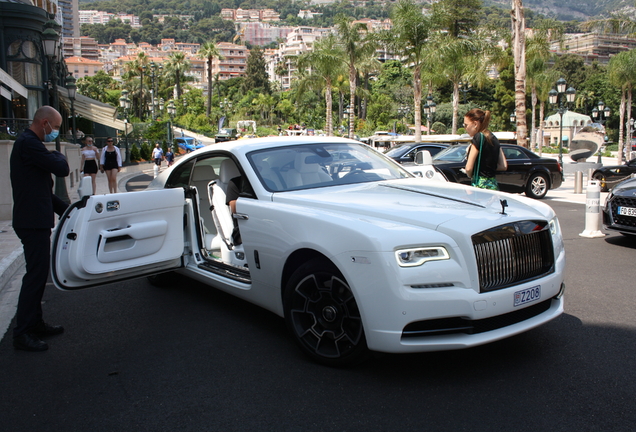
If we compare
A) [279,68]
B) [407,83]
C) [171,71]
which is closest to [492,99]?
[407,83]

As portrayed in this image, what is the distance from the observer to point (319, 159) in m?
5.00

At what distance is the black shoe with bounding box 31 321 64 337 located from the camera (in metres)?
4.59

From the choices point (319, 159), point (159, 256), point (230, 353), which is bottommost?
point (230, 353)

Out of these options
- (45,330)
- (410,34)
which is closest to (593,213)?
(45,330)

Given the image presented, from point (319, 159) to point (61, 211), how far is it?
225 centimetres

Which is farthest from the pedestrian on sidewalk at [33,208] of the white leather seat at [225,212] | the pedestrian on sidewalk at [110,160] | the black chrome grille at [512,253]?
the pedestrian on sidewalk at [110,160]

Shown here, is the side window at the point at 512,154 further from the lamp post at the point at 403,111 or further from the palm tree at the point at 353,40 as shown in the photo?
the lamp post at the point at 403,111

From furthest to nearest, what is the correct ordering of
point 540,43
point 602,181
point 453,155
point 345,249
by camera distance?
point 540,43, point 602,181, point 453,155, point 345,249

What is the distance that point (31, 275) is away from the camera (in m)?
4.37

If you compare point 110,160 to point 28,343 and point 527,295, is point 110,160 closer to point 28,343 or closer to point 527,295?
point 28,343

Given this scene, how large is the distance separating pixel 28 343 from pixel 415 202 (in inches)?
124

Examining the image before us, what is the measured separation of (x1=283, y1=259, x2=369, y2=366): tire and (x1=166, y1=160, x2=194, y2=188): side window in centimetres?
253

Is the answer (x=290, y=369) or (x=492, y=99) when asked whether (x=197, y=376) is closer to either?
(x=290, y=369)

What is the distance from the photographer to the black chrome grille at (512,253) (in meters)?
3.47
